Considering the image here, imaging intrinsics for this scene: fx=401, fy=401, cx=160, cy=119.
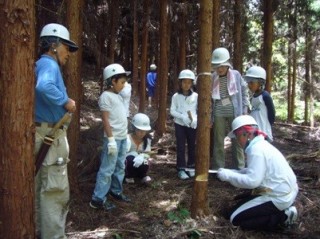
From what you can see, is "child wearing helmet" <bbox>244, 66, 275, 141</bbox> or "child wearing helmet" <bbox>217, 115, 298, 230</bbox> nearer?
"child wearing helmet" <bbox>217, 115, 298, 230</bbox>

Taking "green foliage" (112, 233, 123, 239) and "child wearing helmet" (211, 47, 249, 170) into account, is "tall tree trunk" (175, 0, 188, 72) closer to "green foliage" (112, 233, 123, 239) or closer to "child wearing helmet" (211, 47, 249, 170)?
"child wearing helmet" (211, 47, 249, 170)

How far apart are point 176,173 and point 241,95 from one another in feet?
6.67

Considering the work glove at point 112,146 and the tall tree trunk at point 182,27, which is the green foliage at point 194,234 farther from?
the tall tree trunk at point 182,27

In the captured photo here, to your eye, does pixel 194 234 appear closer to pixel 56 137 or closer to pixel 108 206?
pixel 108 206

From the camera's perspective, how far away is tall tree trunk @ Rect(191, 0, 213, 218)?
16.4 feet

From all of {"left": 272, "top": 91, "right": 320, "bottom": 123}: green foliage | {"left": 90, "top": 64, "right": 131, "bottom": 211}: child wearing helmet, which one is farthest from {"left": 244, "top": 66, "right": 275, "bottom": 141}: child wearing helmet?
{"left": 272, "top": 91, "right": 320, "bottom": 123}: green foliage

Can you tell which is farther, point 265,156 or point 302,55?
point 302,55

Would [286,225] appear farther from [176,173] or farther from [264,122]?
[176,173]

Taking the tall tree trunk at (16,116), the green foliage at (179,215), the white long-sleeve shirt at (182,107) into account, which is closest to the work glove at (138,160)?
the white long-sleeve shirt at (182,107)

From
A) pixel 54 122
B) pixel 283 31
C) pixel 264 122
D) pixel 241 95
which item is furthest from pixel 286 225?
pixel 283 31

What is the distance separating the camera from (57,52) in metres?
4.41

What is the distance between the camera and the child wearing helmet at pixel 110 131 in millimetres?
5590

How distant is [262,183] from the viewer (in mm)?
5059

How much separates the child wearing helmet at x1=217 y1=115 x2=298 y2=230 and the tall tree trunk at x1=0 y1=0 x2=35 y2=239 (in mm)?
2509
